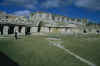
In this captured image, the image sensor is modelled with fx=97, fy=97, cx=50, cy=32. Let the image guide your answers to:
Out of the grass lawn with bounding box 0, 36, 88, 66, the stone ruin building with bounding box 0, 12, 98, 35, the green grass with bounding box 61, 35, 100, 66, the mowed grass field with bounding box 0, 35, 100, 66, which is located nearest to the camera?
the grass lawn with bounding box 0, 36, 88, 66

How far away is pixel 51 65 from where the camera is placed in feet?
28.0

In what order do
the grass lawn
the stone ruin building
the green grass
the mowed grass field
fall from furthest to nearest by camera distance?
the stone ruin building < the green grass < the mowed grass field < the grass lawn

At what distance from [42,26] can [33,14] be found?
36.7 m

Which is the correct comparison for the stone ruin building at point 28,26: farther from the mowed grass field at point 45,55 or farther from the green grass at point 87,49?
the green grass at point 87,49

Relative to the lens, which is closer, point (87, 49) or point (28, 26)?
point (87, 49)

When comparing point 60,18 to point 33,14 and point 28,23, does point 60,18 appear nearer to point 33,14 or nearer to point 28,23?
point 33,14

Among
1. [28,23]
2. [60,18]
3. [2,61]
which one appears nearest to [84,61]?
[2,61]

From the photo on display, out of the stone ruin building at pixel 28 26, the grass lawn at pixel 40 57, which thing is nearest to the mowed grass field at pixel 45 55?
the grass lawn at pixel 40 57

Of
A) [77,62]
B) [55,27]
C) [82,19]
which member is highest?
[82,19]

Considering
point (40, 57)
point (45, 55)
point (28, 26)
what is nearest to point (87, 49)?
point (45, 55)

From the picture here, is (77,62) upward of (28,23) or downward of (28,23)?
downward

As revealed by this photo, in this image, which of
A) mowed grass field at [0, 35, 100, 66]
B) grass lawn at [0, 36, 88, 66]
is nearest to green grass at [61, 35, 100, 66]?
mowed grass field at [0, 35, 100, 66]

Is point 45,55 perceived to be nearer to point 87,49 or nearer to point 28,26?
point 87,49

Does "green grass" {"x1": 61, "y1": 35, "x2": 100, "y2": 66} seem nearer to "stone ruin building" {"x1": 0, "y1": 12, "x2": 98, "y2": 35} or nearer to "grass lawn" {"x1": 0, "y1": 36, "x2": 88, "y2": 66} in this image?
Answer: "grass lawn" {"x1": 0, "y1": 36, "x2": 88, "y2": 66}
